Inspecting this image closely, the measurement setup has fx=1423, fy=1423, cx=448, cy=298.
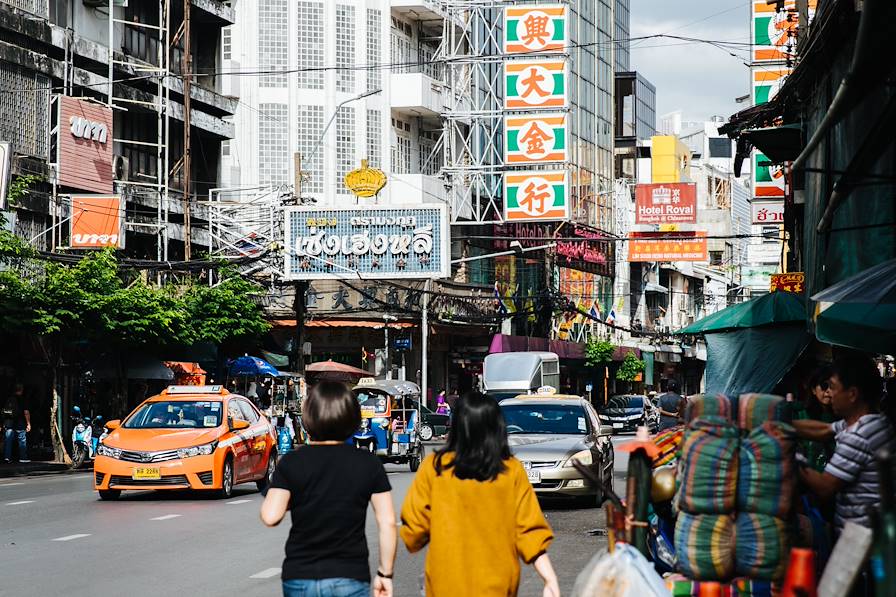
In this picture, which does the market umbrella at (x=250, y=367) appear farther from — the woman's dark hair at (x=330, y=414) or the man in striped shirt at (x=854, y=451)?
the woman's dark hair at (x=330, y=414)

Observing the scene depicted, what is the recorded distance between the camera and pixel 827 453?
1152 cm

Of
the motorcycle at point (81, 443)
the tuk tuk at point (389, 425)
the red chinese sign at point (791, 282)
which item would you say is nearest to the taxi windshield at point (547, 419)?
the red chinese sign at point (791, 282)

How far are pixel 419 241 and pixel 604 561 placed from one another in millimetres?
40446

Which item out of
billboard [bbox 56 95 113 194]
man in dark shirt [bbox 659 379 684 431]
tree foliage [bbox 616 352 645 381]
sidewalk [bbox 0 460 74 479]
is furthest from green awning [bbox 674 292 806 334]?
tree foliage [bbox 616 352 645 381]

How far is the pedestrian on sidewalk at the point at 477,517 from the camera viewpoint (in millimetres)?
6246

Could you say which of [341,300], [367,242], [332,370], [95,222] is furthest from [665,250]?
[95,222]

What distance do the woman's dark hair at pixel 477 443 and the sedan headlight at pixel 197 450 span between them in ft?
47.9

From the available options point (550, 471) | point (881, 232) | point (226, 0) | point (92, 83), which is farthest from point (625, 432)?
point (881, 232)

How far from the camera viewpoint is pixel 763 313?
20172mm

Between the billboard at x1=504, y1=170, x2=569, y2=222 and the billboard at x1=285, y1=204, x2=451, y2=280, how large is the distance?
169 inches

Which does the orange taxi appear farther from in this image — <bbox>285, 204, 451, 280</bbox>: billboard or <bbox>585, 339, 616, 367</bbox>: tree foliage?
<bbox>585, 339, 616, 367</bbox>: tree foliage

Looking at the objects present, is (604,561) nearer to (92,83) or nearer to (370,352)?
(92,83)

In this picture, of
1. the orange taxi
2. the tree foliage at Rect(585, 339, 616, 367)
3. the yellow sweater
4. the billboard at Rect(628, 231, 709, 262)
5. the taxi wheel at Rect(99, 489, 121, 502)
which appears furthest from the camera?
the tree foliage at Rect(585, 339, 616, 367)

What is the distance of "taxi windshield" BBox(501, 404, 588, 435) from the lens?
21172mm
